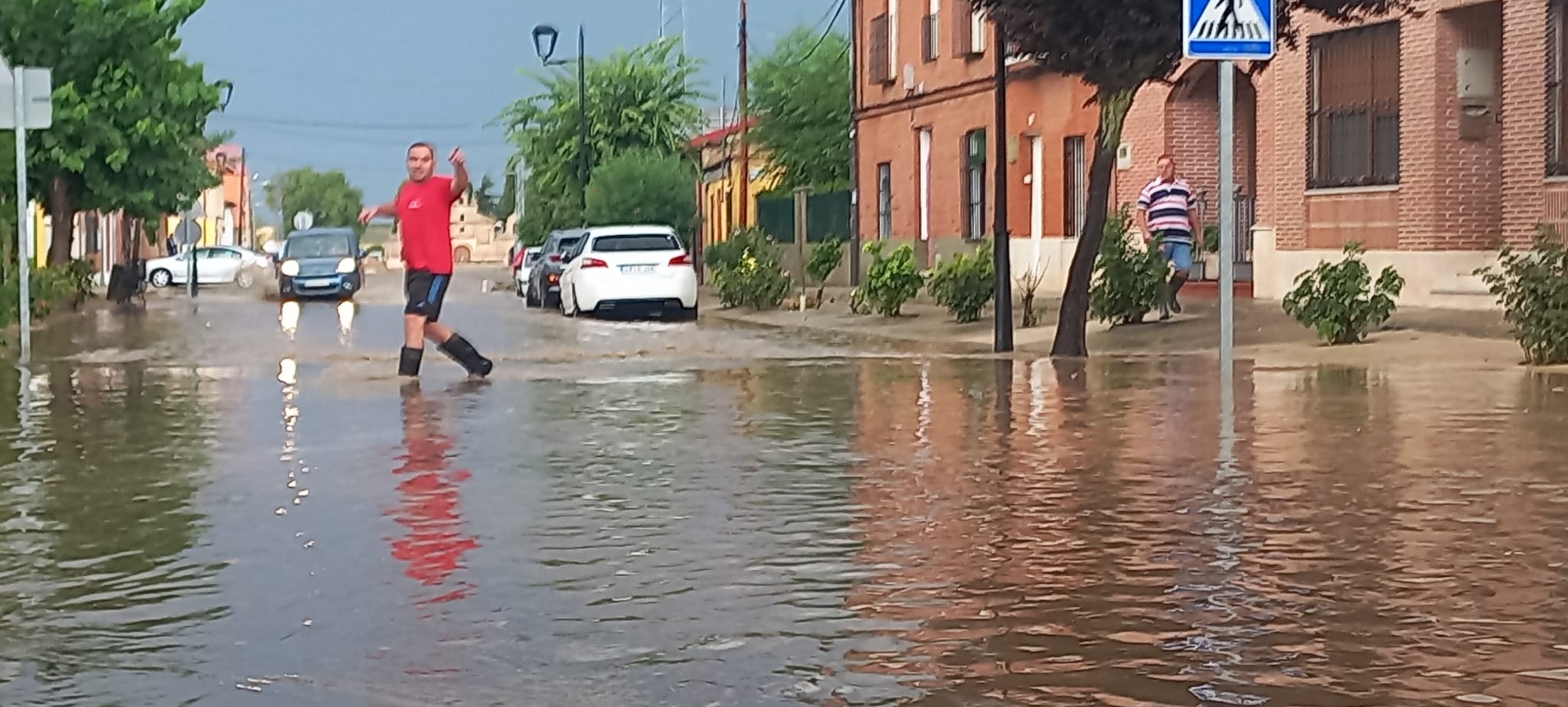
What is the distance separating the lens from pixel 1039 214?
36.5 meters

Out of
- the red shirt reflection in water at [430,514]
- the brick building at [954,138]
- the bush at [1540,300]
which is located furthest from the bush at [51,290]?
the bush at [1540,300]

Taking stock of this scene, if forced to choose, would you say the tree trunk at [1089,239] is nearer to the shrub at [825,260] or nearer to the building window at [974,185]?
the shrub at [825,260]

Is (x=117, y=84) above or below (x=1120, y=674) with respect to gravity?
above

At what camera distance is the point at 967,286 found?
25.7 meters

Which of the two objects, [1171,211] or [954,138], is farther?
[954,138]

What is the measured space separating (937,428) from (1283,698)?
22.6 feet

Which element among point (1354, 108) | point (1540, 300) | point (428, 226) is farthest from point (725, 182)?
point (1540, 300)

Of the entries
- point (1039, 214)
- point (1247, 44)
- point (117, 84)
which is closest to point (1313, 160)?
point (1039, 214)

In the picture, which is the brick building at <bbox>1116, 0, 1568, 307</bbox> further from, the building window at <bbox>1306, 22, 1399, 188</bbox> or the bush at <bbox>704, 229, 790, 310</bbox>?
the bush at <bbox>704, 229, 790, 310</bbox>

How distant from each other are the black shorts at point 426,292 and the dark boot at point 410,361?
0.79ft

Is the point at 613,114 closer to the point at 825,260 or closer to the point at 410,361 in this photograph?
the point at 825,260

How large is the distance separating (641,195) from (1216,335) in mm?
39777

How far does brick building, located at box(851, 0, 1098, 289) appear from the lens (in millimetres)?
35688

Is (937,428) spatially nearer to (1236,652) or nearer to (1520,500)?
(1520,500)
